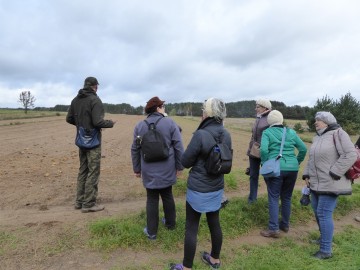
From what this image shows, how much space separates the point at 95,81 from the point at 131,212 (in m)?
2.56

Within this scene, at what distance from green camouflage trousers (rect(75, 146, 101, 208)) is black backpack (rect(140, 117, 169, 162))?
158 centimetres

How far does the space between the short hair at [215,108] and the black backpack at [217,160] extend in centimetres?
27

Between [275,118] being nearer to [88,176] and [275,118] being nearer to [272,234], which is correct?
[272,234]

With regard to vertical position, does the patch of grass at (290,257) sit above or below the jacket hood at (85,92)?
below

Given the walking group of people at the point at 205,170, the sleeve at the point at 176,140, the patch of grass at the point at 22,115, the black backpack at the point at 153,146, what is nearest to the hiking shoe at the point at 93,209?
the walking group of people at the point at 205,170

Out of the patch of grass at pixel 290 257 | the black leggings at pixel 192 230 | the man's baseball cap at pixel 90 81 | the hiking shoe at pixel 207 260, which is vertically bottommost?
the patch of grass at pixel 290 257

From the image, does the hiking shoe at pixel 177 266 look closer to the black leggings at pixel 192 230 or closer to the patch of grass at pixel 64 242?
the black leggings at pixel 192 230

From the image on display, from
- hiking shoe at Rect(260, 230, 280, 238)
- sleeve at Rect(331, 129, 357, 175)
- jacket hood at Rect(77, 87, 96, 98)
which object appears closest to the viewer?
sleeve at Rect(331, 129, 357, 175)

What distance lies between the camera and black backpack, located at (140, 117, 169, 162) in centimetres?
464

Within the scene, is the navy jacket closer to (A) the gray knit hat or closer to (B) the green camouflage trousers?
(A) the gray knit hat

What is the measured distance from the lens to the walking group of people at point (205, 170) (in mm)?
4027

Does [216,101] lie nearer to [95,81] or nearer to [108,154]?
[95,81]

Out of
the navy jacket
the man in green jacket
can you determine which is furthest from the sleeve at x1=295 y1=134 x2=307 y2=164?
the man in green jacket

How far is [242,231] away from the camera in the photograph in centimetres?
588
